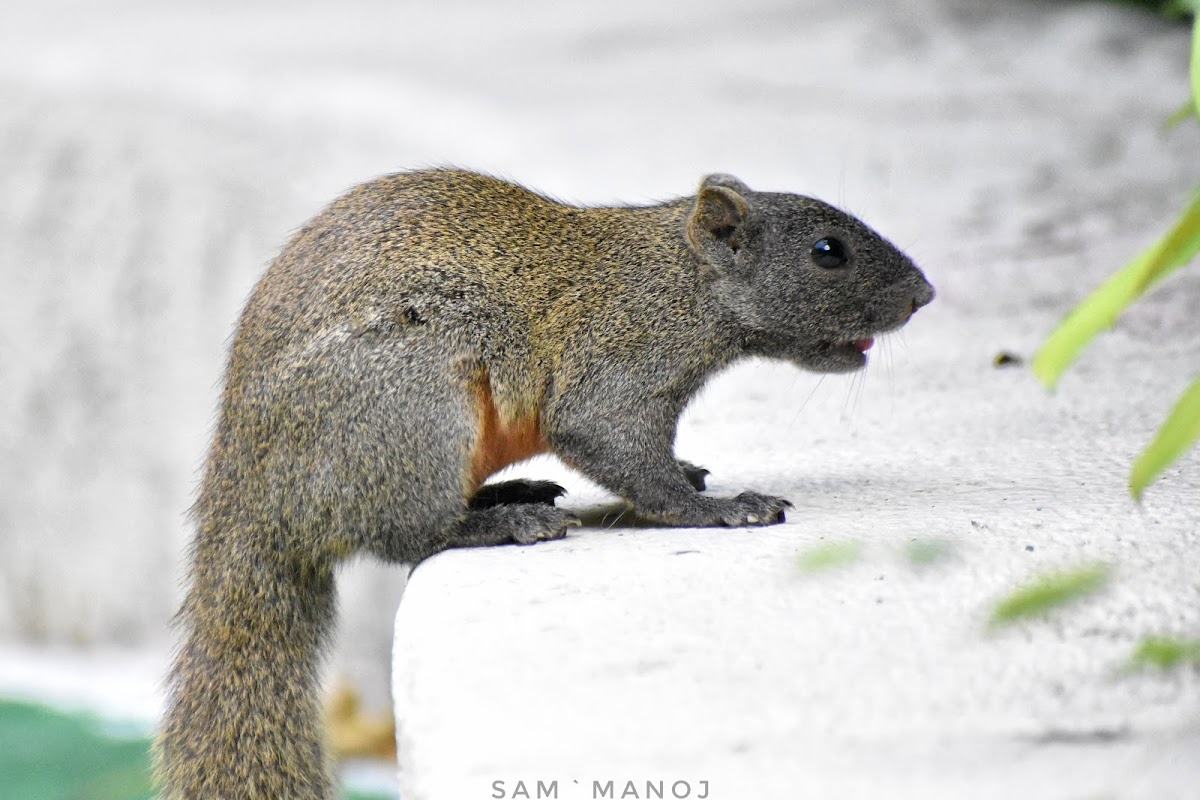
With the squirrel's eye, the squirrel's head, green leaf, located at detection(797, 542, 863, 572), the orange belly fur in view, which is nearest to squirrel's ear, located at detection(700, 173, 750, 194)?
the squirrel's head

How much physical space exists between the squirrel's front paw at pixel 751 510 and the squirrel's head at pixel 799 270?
55 cm

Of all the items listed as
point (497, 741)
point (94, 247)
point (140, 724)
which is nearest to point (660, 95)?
point (94, 247)

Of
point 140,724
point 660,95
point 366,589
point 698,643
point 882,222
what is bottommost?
point 698,643

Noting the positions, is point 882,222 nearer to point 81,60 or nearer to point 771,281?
point 771,281

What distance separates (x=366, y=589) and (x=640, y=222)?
3900 mm

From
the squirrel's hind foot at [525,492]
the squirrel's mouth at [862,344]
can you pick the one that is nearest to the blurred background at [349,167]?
the squirrel's mouth at [862,344]

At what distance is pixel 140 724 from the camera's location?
7.32 meters

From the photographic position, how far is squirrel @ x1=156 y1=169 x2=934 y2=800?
139 inches

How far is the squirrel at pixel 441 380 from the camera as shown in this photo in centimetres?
352

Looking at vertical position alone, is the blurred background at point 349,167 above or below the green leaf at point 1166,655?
above

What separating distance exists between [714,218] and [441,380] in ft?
3.11

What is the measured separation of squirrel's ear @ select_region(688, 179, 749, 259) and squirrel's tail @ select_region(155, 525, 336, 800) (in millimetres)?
1351

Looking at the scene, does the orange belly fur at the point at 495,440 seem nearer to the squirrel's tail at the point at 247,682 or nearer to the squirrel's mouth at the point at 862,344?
the squirrel's tail at the point at 247,682

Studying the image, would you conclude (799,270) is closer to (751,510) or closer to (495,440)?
(751,510)
